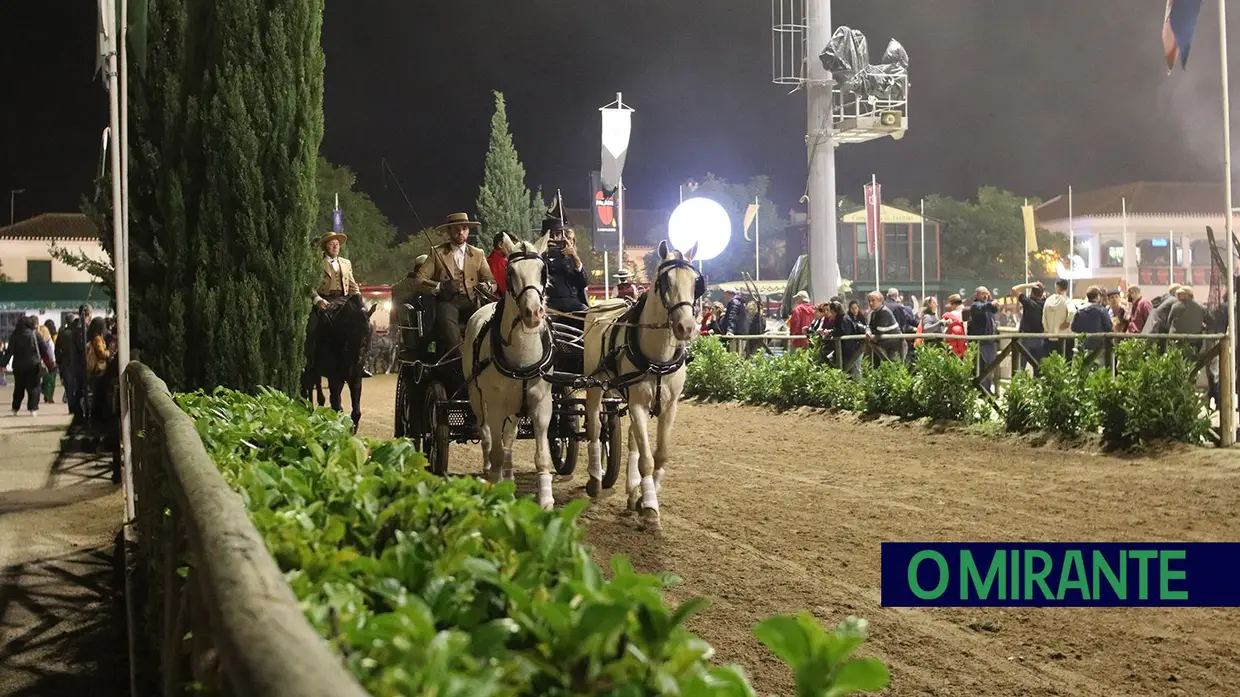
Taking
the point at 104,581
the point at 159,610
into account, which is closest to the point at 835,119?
the point at 104,581

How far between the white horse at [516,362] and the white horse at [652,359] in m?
0.66

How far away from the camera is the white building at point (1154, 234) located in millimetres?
72062

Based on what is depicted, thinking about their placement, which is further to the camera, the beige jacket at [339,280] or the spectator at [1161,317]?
the spectator at [1161,317]

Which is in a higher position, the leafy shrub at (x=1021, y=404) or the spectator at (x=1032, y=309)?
the spectator at (x=1032, y=309)

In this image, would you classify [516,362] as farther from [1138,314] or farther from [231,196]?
[1138,314]

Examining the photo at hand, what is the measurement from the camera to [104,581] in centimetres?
779

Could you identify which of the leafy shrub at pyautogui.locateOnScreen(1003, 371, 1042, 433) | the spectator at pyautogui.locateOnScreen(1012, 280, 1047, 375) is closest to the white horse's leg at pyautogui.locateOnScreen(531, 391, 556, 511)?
the leafy shrub at pyautogui.locateOnScreen(1003, 371, 1042, 433)

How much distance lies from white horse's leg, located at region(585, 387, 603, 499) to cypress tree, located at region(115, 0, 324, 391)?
250 cm

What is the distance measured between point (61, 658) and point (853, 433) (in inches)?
480

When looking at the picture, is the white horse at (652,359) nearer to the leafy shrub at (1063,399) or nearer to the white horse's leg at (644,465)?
the white horse's leg at (644,465)

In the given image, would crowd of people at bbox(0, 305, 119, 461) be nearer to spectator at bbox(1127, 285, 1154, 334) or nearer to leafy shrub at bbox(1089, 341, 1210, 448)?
leafy shrub at bbox(1089, 341, 1210, 448)

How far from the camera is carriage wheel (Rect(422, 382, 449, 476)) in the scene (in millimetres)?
10766

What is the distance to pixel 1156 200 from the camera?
78.7 meters

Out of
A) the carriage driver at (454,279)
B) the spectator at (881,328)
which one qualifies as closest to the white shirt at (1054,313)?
the spectator at (881,328)
